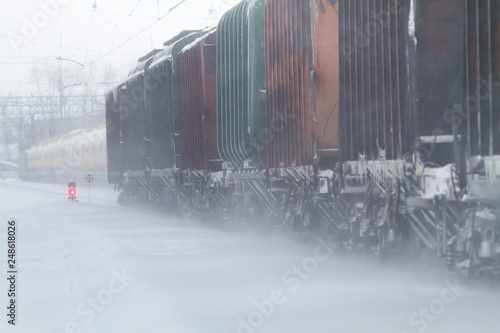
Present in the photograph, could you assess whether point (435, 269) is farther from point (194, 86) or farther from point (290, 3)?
point (194, 86)

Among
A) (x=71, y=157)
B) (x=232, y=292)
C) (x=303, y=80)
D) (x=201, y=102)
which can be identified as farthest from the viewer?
(x=71, y=157)

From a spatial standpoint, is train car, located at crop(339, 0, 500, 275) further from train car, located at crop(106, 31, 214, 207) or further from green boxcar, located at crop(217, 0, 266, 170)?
train car, located at crop(106, 31, 214, 207)

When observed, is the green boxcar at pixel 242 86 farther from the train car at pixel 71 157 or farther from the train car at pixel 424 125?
the train car at pixel 71 157

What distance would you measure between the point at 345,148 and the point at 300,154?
57.1 inches

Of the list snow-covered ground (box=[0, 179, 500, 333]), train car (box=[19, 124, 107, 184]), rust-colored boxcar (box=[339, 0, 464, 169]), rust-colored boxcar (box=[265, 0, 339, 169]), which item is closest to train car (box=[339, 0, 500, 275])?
rust-colored boxcar (box=[339, 0, 464, 169])

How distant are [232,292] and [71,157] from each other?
4113cm

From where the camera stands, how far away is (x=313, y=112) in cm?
892

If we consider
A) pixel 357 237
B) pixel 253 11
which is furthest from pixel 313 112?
pixel 253 11

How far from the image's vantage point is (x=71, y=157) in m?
46.0

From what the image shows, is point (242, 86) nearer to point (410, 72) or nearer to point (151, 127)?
point (410, 72)

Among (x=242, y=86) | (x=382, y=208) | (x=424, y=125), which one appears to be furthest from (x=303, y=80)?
(x=424, y=125)

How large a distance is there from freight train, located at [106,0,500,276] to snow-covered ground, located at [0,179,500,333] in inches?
15.3

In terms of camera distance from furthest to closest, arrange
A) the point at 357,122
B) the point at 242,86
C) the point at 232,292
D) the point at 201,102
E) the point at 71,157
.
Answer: the point at 71,157 → the point at 201,102 → the point at 242,86 → the point at 357,122 → the point at 232,292

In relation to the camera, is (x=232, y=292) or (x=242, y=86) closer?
(x=232, y=292)
